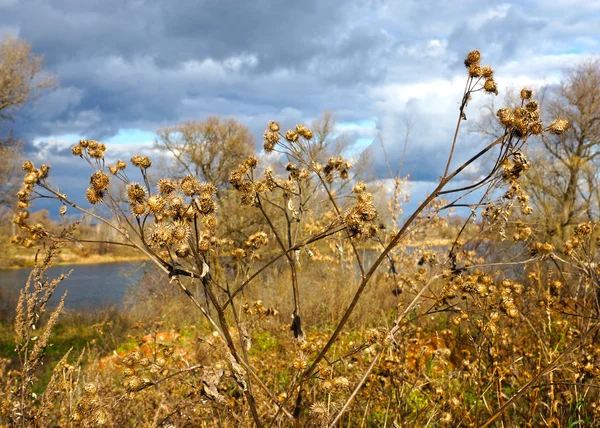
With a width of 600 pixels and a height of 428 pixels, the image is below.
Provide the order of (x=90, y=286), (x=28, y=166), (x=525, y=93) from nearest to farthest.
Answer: (x=525, y=93)
(x=28, y=166)
(x=90, y=286)

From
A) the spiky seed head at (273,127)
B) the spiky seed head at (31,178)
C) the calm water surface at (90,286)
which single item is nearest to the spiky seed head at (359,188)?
the spiky seed head at (273,127)

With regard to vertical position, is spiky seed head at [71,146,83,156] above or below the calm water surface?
above

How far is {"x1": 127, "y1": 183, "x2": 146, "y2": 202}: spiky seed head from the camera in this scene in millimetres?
1606

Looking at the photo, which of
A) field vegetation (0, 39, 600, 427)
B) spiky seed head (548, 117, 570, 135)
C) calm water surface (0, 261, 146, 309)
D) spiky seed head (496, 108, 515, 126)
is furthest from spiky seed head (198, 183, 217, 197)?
calm water surface (0, 261, 146, 309)

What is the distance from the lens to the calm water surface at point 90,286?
70.1 feet

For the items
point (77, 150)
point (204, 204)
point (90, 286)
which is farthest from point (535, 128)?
point (90, 286)

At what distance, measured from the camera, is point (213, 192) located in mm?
1647

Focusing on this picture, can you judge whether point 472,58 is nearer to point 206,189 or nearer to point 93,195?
point 206,189

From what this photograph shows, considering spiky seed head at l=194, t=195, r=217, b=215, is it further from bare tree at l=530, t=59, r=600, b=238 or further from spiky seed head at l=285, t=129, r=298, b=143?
bare tree at l=530, t=59, r=600, b=238

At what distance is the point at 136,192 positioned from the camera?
63.6 inches

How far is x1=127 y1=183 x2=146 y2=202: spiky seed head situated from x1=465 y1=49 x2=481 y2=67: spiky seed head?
1.28 metres

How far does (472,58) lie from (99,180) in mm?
1434

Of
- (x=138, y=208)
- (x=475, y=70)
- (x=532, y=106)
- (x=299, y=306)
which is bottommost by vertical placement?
(x=299, y=306)

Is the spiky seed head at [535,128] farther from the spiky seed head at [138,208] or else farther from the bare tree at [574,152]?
the bare tree at [574,152]
